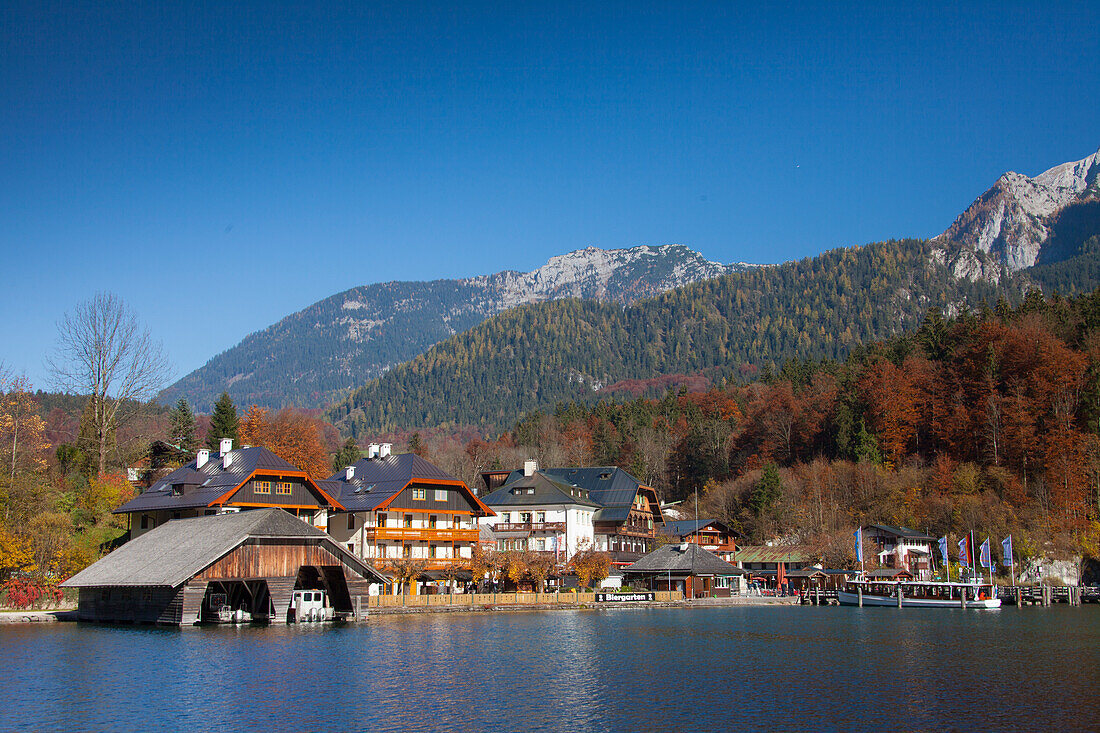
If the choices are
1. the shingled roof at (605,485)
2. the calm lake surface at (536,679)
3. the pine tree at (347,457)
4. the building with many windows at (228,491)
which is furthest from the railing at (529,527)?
the pine tree at (347,457)

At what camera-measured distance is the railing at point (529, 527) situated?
99625 millimetres

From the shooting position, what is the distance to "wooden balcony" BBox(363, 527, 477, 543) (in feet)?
253

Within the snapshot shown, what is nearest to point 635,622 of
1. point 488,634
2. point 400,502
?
point 488,634

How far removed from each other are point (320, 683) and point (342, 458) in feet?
361

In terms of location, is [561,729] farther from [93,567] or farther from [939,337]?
[939,337]

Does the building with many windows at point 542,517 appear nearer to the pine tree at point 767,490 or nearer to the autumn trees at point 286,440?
the autumn trees at point 286,440

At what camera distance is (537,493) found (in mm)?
102875

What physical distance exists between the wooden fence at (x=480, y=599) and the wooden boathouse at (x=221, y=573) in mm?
8408

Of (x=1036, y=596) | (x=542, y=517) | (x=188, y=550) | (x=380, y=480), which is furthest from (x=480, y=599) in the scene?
(x=1036, y=596)

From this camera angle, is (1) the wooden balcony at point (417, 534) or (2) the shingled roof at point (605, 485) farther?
(2) the shingled roof at point (605, 485)

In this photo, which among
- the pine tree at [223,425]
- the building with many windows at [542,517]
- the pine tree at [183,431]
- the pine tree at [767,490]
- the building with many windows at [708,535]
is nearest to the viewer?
the pine tree at [183,431]

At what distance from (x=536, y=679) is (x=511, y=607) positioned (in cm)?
3960

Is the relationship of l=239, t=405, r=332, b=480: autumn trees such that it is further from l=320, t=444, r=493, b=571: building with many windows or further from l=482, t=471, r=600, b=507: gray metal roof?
l=482, t=471, r=600, b=507: gray metal roof

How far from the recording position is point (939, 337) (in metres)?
122
